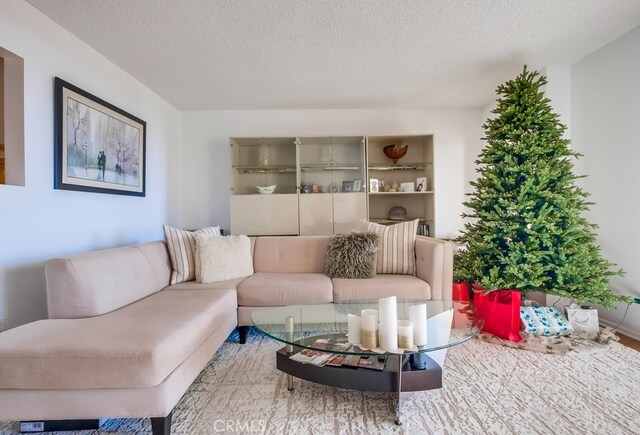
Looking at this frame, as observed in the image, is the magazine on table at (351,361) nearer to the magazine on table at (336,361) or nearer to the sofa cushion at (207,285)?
the magazine on table at (336,361)

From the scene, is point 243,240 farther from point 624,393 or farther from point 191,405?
point 624,393

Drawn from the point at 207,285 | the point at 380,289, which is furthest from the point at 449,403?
the point at 207,285

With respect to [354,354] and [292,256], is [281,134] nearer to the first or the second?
[292,256]

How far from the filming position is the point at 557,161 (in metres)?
2.35

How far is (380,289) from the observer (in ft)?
7.32

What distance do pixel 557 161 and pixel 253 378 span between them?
2.80 metres

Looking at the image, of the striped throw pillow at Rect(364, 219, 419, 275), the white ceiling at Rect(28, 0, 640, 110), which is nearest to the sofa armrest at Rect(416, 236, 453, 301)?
the striped throw pillow at Rect(364, 219, 419, 275)

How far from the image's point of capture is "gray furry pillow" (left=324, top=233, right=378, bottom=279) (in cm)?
241

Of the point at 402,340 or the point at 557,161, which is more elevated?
the point at 557,161

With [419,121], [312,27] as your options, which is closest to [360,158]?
[419,121]

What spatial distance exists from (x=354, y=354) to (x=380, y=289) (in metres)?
1.01

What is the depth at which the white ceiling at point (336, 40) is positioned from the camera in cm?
200

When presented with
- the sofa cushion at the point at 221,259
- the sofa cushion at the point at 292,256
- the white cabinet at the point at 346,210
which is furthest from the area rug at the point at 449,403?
the white cabinet at the point at 346,210

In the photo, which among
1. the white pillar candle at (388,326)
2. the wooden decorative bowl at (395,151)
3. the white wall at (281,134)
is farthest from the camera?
the white wall at (281,134)
